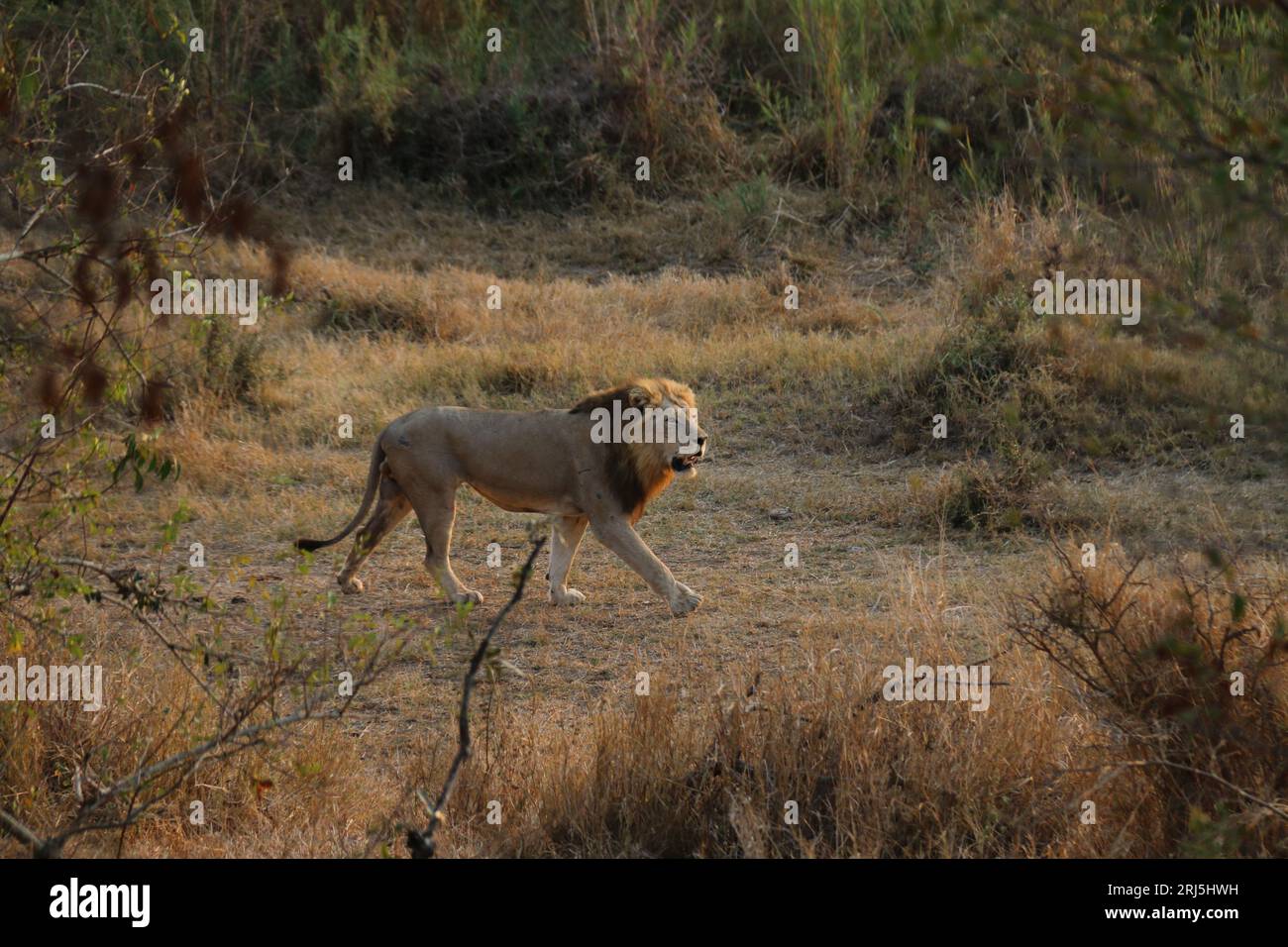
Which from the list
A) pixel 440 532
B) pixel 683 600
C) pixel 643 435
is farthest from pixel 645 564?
pixel 440 532

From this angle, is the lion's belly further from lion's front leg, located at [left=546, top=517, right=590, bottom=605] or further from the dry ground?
the dry ground

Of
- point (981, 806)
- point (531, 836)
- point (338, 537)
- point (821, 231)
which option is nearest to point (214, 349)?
point (338, 537)

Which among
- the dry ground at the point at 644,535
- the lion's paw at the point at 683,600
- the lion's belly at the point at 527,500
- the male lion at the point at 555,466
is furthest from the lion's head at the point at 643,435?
the dry ground at the point at 644,535

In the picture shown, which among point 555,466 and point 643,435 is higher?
point 643,435

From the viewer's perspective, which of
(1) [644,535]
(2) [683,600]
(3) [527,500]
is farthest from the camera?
(1) [644,535]

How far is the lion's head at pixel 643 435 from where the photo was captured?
712 cm

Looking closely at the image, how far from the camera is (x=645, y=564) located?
23.4 feet

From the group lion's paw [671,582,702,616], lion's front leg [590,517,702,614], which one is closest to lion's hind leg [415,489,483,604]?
lion's front leg [590,517,702,614]

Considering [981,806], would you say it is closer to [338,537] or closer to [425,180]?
[338,537]

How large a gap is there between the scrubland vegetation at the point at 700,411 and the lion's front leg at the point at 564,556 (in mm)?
171

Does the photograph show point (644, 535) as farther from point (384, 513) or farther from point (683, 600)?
point (384, 513)

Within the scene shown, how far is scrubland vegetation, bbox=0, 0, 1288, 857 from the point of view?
4.37m

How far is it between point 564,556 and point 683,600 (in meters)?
0.68

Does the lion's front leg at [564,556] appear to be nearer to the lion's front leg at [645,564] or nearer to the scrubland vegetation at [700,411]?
the scrubland vegetation at [700,411]
